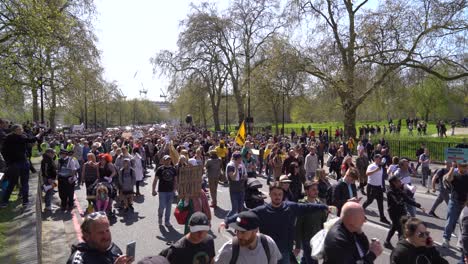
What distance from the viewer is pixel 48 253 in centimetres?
677

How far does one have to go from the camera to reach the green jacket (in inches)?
221

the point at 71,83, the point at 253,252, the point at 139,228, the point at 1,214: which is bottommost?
the point at 139,228

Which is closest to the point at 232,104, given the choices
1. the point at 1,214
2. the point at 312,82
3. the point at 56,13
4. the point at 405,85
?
the point at 312,82

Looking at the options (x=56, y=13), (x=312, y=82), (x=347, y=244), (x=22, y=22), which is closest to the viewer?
(x=347, y=244)

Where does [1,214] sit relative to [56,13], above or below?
below

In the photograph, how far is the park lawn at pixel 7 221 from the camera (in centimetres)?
536

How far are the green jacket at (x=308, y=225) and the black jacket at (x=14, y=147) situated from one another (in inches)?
243

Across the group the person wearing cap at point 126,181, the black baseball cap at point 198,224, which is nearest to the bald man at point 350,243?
the black baseball cap at point 198,224

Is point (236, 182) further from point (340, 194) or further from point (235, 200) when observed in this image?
point (340, 194)

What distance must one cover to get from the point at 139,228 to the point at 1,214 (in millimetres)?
2775

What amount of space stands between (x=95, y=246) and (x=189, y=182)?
433 centimetres

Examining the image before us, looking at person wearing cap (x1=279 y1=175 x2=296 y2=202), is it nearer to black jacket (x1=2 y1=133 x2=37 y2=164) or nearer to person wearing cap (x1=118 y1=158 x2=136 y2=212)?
person wearing cap (x1=118 y1=158 x2=136 y2=212)

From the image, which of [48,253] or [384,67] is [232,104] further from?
[48,253]

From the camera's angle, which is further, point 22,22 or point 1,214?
point 22,22
